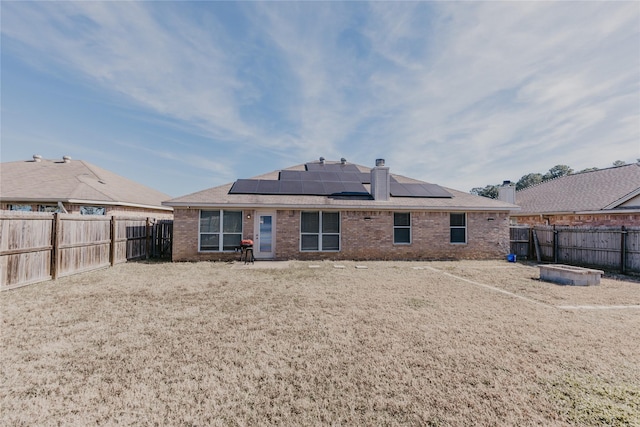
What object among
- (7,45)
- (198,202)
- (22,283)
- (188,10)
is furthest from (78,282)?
(188,10)

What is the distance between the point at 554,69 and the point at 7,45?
1909 centimetres

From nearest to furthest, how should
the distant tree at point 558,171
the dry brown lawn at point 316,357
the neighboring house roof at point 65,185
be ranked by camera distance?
the dry brown lawn at point 316,357, the neighboring house roof at point 65,185, the distant tree at point 558,171

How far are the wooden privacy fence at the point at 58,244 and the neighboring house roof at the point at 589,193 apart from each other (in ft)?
73.0

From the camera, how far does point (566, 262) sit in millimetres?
11758

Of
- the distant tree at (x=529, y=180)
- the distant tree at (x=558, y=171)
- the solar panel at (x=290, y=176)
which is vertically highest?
the distant tree at (x=558, y=171)

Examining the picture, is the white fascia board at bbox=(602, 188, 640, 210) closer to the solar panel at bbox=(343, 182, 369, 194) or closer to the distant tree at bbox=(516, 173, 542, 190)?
the solar panel at bbox=(343, 182, 369, 194)

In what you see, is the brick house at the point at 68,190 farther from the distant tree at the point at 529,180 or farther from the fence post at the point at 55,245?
the distant tree at the point at 529,180

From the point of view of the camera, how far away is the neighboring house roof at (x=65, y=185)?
44.1ft

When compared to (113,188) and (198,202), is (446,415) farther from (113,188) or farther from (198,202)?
(113,188)

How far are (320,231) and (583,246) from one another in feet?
37.2

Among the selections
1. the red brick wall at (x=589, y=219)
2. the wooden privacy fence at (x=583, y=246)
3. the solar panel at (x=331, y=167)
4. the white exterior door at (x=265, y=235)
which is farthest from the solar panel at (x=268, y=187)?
the red brick wall at (x=589, y=219)

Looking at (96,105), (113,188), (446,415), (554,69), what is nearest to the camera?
(446,415)

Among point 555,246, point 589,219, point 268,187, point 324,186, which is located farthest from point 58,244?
point 589,219

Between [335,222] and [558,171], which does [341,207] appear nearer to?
[335,222]
